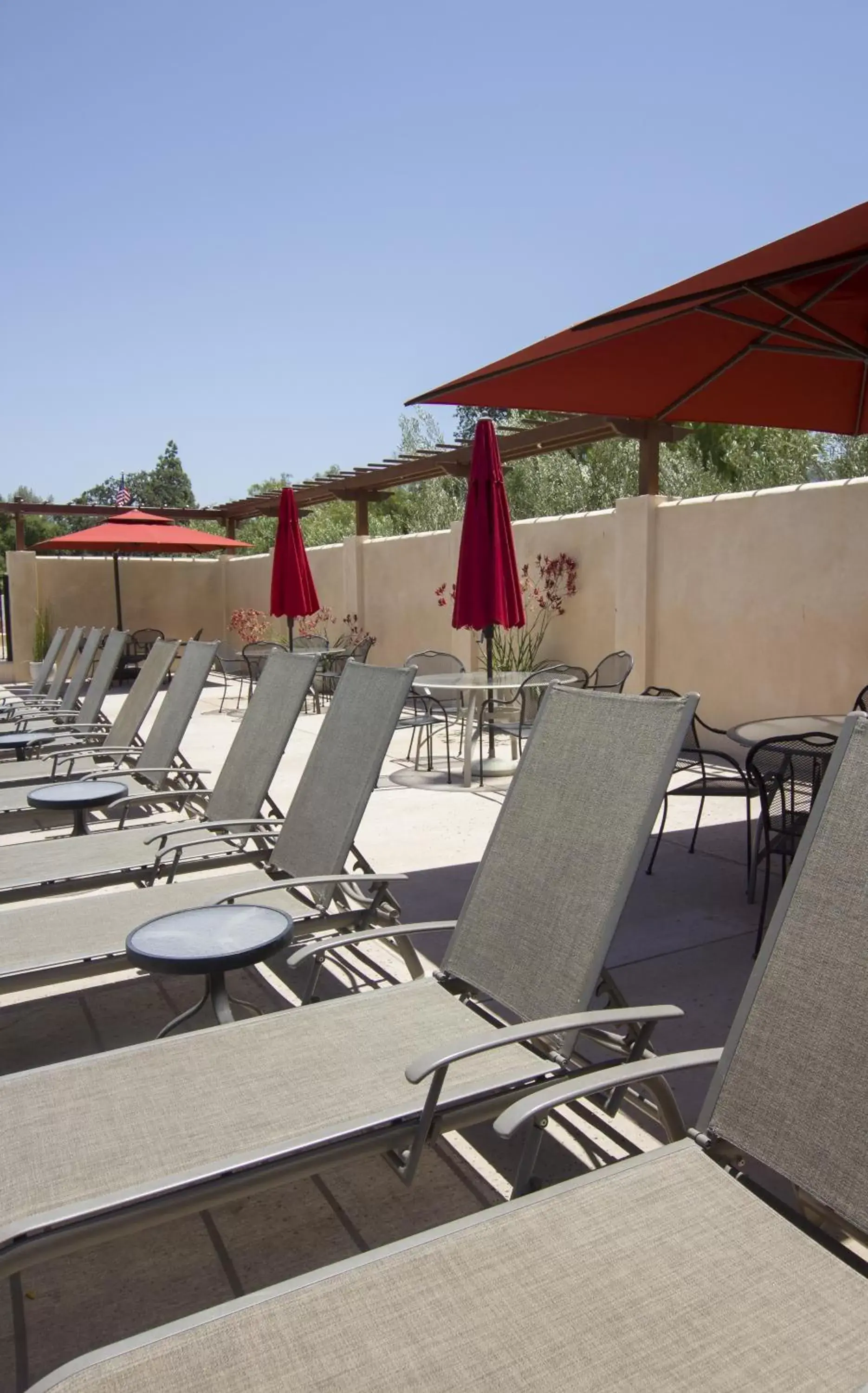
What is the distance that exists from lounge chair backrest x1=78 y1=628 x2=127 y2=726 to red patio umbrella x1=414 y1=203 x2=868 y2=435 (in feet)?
12.4

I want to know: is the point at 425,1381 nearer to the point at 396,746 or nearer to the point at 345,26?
the point at 396,746

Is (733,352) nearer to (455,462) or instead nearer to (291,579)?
(291,579)

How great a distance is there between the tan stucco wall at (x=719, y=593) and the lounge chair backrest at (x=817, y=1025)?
562 centimetres

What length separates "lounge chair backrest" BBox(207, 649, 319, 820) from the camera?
416 cm

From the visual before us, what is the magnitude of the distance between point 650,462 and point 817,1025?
7.91 metres

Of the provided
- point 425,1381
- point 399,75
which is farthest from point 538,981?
point 399,75

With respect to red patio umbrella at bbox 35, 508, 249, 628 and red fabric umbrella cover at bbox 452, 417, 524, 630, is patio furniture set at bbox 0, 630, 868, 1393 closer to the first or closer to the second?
red fabric umbrella cover at bbox 452, 417, 524, 630

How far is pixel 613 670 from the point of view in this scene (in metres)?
7.32

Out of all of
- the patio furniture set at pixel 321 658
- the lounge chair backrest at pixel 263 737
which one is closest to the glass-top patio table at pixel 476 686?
the lounge chair backrest at pixel 263 737

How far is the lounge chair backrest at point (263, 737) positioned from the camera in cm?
416

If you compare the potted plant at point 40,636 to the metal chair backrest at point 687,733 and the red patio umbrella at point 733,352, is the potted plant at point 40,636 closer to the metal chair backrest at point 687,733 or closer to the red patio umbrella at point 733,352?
the metal chair backrest at point 687,733

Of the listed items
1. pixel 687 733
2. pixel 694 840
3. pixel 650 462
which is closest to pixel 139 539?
pixel 650 462

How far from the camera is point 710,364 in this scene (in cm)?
507

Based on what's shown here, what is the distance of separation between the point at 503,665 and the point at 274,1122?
886 cm
